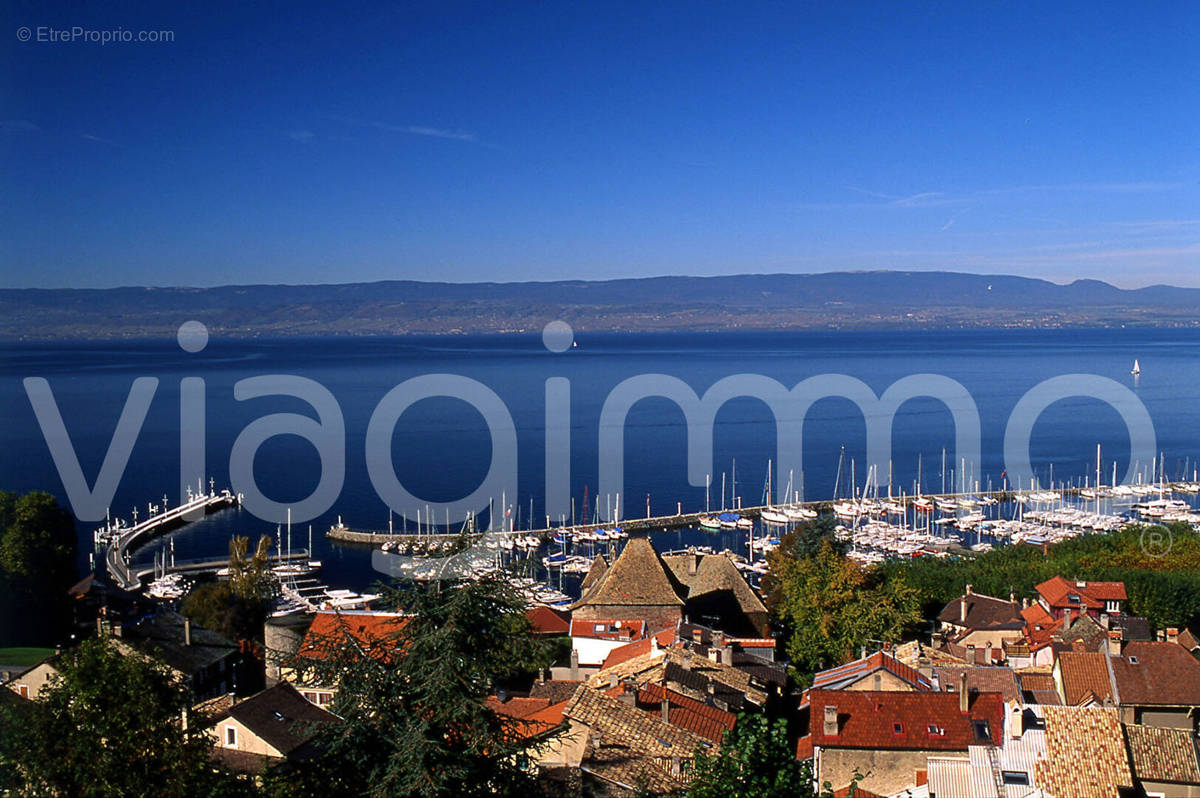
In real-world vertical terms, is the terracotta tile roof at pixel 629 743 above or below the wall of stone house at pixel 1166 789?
above

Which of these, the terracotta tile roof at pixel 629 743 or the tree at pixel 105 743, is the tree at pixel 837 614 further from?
the tree at pixel 105 743

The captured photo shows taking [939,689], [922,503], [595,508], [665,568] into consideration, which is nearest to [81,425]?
[595,508]

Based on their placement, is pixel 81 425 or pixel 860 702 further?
pixel 81 425

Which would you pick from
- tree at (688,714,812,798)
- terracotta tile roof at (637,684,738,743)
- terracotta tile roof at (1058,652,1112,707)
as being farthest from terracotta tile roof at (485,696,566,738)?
terracotta tile roof at (1058,652,1112,707)

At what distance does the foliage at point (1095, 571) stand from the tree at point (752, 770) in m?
14.6

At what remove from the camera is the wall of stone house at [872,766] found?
10672mm

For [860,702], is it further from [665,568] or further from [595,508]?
[595,508]

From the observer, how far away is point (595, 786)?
28.8 ft

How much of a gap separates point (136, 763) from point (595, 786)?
397 centimetres

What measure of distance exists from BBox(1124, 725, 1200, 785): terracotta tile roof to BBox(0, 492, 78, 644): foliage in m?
21.8

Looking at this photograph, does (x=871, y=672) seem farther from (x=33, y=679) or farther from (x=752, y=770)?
(x=33, y=679)

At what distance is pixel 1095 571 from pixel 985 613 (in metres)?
5.71

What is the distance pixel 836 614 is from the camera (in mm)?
18688

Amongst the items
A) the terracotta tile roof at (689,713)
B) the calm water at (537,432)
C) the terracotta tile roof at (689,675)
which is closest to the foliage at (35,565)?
the calm water at (537,432)
